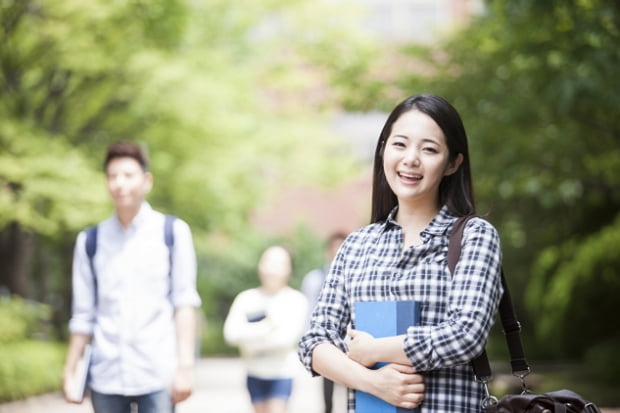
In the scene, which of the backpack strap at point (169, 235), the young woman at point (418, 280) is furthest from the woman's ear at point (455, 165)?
the backpack strap at point (169, 235)

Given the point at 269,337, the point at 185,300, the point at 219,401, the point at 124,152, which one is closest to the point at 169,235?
the point at 185,300

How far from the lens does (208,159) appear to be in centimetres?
1858

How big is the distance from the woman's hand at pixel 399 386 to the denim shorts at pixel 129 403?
2013 millimetres

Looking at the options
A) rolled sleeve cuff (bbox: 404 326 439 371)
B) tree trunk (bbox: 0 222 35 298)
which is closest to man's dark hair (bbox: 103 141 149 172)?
rolled sleeve cuff (bbox: 404 326 439 371)

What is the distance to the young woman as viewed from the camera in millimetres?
2740

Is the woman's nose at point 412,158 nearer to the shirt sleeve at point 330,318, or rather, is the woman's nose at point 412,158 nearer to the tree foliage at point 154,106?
the shirt sleeve at point 330,318

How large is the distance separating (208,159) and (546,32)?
9.36 metres

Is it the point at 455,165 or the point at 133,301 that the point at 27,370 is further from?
the point at 455,165

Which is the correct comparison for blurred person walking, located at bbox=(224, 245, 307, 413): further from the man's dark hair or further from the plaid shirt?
the plaid shirt

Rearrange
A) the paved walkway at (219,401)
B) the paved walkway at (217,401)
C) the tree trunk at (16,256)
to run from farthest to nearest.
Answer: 1. the tree trunk at (16,256)
2. the paved walkway at (217,401)
3. the paved walkway at (219,401)

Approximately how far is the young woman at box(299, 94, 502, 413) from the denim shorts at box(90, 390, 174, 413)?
1.76 metres

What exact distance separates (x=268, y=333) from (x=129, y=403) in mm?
2839

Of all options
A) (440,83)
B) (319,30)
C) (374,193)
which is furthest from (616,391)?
(374,193)

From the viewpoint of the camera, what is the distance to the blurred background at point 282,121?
490 inches
